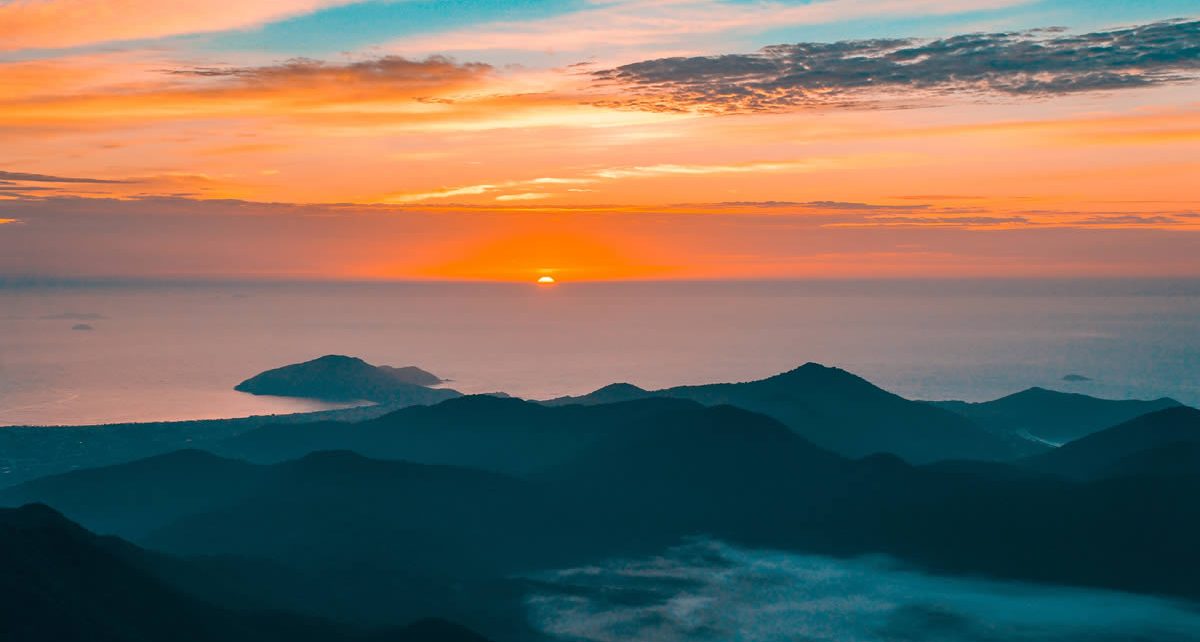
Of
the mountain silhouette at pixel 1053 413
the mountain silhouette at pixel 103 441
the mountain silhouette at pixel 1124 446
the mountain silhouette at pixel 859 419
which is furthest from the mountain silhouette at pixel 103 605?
the mountain silhouette at pixel 1053 413

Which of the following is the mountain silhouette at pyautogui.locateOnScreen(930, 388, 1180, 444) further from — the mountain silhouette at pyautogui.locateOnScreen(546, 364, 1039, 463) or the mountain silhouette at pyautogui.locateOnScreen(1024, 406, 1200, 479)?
the mountain silhouette at pyautogui.locateOnScreen(1024, 406, 1200, 479)

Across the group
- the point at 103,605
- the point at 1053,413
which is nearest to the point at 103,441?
the point at 103,605

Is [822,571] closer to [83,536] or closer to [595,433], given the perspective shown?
[595,433]

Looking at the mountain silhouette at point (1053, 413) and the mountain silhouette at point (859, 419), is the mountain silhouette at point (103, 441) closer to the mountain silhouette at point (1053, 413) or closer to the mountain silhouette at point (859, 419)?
the mountain silhouette at point (859, 419)

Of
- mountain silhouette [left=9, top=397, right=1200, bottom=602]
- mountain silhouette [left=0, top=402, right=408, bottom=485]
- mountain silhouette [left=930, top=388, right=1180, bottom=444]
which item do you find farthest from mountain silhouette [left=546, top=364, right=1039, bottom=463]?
mountain silhouette [left=0, top=402, right=408, bottom=485]

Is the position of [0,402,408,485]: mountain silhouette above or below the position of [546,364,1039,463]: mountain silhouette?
below

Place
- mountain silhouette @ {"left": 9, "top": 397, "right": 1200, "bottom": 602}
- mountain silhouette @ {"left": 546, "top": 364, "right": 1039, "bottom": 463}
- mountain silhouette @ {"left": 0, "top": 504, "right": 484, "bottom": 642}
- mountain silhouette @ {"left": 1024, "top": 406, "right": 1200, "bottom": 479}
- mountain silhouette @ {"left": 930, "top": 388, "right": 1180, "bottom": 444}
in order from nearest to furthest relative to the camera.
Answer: mountain silhouette @ {"left": 0, "top": 504, "right": 484, "bottom": 642}, mountain silhouette @ {"left": 9, "top": 397, "right": 1200, "bottom": 602}, mountain silhouette @ {"left": 1024, "top": 406, "right": 1200, "bottom": 479}, mountain silhouette @ {"left": 546, "top": 364, "right": 1039, "bottom": 463}, mountain silhouette @ {"left": 930, "top": 388, "right": 1180, "bottom": 444}

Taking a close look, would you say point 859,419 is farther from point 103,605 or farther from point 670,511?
point 103,605
